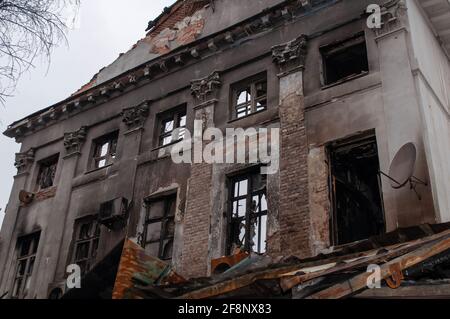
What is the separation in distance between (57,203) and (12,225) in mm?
2009

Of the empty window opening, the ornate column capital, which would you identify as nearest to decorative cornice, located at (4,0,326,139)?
the ornate column capital

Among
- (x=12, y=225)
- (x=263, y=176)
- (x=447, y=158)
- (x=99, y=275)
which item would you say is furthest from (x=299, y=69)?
(x=12, y=225)

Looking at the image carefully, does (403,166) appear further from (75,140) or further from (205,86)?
(75,140)

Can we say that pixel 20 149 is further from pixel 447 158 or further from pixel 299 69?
pixel 447 158

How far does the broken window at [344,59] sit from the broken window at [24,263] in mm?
9696

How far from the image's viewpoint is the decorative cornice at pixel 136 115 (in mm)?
14155

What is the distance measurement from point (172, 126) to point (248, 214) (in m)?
4.12

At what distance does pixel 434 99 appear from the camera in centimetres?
1027

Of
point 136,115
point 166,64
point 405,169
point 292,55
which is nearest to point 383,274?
point 405,169

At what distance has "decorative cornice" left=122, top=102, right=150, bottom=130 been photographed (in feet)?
46.4

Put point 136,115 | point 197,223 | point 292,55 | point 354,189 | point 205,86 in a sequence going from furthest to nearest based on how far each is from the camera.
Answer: point 136,115 → point 205,86 → point 292,55 → point 197,223 → point 354,189

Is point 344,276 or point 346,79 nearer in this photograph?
point 344,276

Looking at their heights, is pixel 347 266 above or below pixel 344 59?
below
